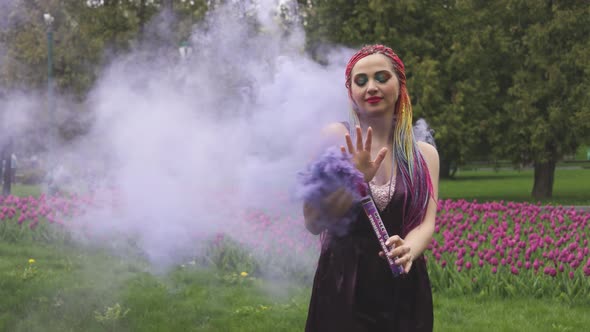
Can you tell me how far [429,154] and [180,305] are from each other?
A: 3989mm

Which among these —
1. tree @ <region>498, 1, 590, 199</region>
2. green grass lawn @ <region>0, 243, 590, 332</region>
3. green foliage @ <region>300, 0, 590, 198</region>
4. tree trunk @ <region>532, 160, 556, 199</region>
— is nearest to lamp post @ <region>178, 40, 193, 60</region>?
green grass lawn @ <region>0, 243, 590, 332</region>

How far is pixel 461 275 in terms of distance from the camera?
24.9 feet

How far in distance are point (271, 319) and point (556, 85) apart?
57.4 feet

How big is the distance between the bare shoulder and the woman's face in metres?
0.27

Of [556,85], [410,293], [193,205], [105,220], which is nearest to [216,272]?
[193,205]

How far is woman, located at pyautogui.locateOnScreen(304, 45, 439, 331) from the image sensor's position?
308 centimetres

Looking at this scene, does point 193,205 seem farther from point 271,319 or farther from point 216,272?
point 271,319

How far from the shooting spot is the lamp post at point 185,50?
26.2ft

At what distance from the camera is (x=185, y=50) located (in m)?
8.08

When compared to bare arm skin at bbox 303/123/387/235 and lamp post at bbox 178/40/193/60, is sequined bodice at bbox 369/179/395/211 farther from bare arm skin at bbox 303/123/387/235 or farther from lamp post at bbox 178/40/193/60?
lamp post at bbox 178/40/193/60

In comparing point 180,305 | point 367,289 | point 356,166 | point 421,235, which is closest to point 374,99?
point 356,166

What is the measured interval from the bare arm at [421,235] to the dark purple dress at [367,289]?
10cm

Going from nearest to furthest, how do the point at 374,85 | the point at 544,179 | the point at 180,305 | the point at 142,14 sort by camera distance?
the point at 374,85 < the point at 180,305 < the point at 142,14 < the point at 544,179

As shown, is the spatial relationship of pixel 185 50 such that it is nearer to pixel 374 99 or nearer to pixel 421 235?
pixel 374 99
